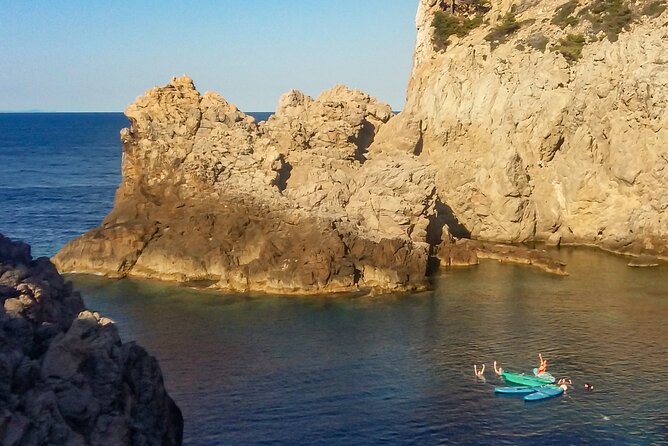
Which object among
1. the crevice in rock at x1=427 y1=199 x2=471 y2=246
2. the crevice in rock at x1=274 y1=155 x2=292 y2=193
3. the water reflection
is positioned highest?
the crevice in rock at x1=274 y1=155 x2=292 y2=193

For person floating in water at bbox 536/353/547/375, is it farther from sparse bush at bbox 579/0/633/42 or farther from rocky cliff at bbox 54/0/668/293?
sparse bush at bbox 579/0/633/42

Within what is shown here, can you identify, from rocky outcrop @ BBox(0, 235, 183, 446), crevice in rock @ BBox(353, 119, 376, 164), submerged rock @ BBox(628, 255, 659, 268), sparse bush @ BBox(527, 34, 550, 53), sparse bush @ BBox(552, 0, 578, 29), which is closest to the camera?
rocky outcrop @ BBox(0, 235, 183, 446)

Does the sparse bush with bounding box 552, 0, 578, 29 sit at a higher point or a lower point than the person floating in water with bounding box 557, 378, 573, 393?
higher

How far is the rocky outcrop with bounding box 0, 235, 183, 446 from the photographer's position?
1764cm

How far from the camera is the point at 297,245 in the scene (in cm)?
5631

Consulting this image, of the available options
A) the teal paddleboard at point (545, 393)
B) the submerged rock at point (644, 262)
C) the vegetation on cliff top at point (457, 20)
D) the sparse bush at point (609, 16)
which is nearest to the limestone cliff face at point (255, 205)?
the submerged rock at point (644, 262)

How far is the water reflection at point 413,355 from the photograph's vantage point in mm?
32656

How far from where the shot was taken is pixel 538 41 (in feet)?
253

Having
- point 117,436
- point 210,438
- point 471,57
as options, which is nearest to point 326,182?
point 471,57

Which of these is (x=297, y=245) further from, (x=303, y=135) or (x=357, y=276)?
(x=303, y=135)

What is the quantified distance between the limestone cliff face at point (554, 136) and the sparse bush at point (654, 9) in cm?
48

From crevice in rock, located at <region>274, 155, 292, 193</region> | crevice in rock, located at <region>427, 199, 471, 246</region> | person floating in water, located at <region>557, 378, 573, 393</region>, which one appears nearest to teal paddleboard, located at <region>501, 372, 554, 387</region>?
person floating in water, located at <region>557, 378, 573, 393</region>

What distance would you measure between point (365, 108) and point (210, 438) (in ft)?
161

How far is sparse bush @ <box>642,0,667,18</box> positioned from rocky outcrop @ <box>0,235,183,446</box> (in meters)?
64.3
